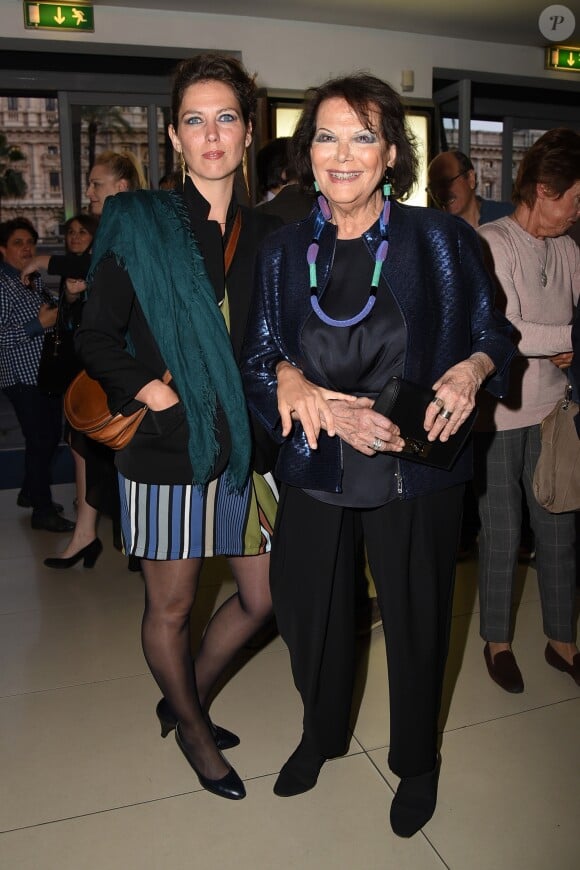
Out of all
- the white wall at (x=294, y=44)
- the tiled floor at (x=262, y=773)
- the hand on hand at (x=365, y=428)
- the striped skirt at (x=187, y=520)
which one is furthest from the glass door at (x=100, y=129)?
the hand on hand at (x=365, y=428)

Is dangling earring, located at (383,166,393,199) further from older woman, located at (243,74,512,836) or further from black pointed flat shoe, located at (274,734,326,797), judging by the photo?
black pointed flat shoe, located at (274,734,326,797)

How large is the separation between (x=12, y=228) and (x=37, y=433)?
1.33 metres

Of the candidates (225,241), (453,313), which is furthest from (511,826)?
(225,241)

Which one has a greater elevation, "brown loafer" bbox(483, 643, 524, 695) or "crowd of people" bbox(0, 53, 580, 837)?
"crowd of people" bbox(0, 53, 580, 837)

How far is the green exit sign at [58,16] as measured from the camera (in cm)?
611

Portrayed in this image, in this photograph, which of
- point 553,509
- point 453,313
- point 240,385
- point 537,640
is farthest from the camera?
point 537,640

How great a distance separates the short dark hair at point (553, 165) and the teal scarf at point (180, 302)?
1.19 meters

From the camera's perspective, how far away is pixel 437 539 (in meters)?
1.67

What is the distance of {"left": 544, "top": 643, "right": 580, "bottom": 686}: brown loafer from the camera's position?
2.49 m

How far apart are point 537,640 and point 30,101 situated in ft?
24.9

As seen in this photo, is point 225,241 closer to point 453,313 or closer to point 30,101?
point 453,313

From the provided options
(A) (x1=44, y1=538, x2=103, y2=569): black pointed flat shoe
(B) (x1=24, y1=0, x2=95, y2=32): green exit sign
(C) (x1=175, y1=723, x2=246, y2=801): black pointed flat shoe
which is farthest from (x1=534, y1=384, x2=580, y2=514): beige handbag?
(B) (x1=24, y1=0, x2=95, y2=32): green exit sign

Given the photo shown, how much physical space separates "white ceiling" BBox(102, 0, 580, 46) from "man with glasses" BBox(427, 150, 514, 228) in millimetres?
3740

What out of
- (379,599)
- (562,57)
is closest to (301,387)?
(379,599)
